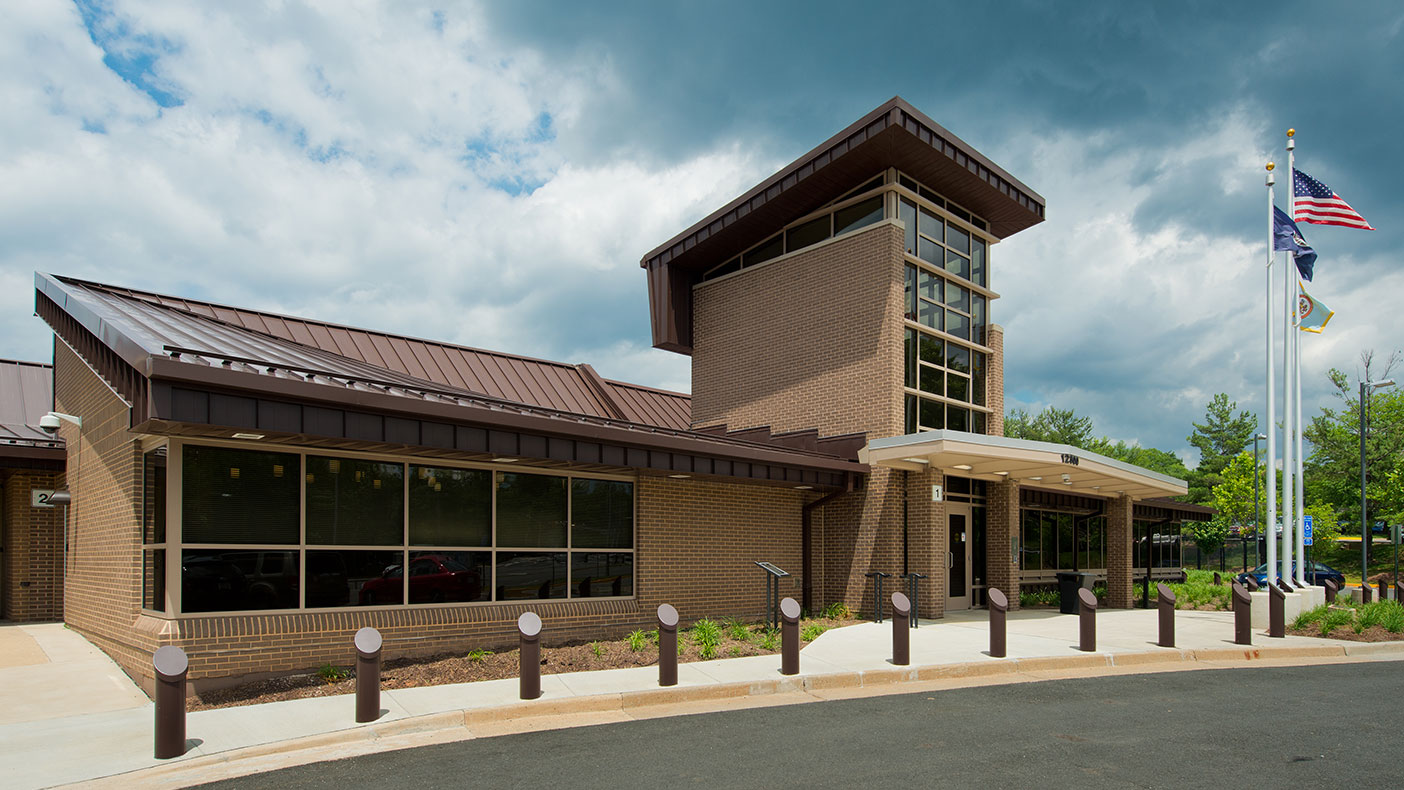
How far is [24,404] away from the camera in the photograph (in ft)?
57.3

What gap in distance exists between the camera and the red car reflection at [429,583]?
11.0m

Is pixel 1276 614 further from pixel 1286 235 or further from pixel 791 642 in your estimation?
pixel 791 642

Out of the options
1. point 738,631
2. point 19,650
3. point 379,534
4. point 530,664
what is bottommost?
point 738,631

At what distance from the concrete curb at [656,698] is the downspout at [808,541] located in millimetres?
5953

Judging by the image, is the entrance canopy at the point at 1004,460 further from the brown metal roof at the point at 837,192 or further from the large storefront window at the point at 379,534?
the brown metal roof at the point at 837,192

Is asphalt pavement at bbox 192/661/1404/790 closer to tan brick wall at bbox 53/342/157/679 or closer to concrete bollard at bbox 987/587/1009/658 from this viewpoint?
concrete bollard at bbox 987/587/1009/658

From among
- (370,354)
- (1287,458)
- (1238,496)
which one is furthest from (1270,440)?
(1238,496)

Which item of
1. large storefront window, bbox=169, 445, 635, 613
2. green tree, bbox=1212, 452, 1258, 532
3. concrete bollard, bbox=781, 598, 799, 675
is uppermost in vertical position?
large storefront window, bbox=169, 445, 635, 613

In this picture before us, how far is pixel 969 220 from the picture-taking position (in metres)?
20.9

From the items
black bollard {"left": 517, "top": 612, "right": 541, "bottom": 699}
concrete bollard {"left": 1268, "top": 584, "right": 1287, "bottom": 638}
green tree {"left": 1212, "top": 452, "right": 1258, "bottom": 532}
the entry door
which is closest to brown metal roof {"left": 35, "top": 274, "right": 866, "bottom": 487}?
black bollard {"left": 517, "top": 612, "right": 541, "bottom": 699}

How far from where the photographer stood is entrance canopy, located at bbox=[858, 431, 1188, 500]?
15297 mm

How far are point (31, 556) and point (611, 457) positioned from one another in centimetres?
1088

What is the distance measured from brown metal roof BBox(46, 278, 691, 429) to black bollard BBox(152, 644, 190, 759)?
3.49 metres

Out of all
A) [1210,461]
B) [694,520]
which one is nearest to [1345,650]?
[694,520]
